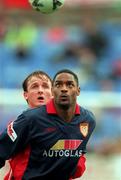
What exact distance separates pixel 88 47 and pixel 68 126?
7.50 meters

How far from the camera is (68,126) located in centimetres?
519

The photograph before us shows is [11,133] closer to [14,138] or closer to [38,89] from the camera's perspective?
[14,138]

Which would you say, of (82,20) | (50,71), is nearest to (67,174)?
(50,71)

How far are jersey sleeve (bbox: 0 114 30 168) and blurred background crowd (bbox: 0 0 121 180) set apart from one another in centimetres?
584

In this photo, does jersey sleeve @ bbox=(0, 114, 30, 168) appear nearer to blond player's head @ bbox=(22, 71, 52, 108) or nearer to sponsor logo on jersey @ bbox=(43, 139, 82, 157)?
sponsor logo on jersey @ bbox=(43, 139, 82, 157)

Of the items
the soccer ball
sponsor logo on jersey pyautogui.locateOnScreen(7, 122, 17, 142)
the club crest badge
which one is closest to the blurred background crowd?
the soccer ball

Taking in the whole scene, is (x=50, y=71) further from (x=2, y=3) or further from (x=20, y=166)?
(x=20, y=166)

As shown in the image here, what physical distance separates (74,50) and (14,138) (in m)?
7.59

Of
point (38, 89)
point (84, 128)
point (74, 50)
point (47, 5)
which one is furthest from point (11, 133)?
point (74, 50)

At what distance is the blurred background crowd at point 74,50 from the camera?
37.0 ft

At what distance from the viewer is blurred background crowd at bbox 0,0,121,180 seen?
444 inches

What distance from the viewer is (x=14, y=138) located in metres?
5.06

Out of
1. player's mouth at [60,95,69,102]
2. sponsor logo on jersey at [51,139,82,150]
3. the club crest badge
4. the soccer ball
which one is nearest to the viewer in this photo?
player's mouth at [60,95,69,102]

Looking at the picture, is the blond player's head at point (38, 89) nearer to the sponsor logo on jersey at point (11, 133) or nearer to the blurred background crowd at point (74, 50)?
the sponsor logo on jersey at point (11, 133)
